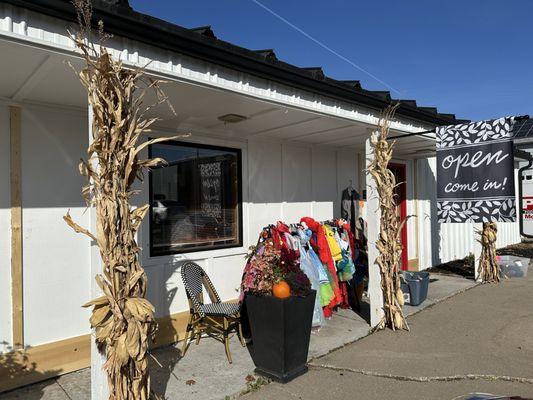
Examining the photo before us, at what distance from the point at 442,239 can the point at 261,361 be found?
304 inches

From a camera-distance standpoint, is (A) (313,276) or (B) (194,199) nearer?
(A) (313,276)

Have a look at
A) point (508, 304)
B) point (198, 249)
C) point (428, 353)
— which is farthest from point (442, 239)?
point (198, 249)

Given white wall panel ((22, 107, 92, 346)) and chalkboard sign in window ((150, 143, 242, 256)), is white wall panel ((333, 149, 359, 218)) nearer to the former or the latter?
chalkboard sign in window ((150, 143, 242, 256))

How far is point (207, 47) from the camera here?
3531 millimetres

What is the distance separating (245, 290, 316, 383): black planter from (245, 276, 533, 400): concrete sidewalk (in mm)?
145

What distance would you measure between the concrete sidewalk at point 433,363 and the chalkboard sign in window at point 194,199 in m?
2.17

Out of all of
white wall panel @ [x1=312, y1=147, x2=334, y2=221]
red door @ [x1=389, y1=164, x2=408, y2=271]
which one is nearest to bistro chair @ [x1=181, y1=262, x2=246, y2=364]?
white wall panel @ [x1=312, y1=147, x2=334, y2=221]

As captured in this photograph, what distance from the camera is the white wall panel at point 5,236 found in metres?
3.80

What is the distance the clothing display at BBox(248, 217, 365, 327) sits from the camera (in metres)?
5.32

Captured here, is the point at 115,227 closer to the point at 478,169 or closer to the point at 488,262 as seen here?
the point at 478,169

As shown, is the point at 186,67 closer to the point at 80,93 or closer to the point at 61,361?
the point at 80,93

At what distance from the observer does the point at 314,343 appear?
4.82 m

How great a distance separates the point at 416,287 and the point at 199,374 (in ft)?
12.2

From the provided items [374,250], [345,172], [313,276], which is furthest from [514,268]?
[313,276]
